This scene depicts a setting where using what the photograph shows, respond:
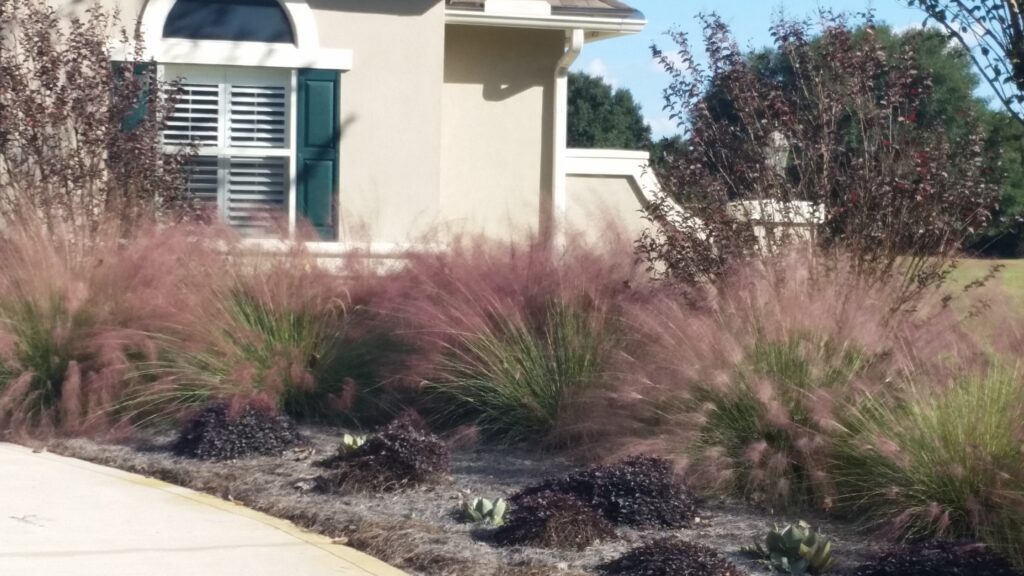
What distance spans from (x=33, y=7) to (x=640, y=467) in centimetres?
750

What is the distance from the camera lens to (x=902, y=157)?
865cm

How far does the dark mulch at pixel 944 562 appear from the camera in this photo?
548cm

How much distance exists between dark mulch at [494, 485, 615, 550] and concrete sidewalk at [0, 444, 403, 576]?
0.64 m

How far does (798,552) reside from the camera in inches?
231

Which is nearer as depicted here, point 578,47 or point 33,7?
point 33,7

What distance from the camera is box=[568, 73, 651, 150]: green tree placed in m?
48.2

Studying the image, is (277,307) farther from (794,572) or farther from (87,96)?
(794,572)

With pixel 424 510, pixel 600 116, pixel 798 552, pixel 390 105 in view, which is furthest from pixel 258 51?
pixel 600 116

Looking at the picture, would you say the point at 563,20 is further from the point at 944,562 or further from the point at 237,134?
the point at 944,562

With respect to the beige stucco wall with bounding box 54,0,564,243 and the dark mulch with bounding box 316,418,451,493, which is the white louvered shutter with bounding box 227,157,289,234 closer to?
the beige stucco wall with bounding box 54,0,564,243

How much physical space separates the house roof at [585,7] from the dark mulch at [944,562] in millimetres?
8905

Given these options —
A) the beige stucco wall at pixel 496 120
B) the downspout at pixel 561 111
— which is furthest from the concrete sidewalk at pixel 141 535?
the downspout at pixel 561 111

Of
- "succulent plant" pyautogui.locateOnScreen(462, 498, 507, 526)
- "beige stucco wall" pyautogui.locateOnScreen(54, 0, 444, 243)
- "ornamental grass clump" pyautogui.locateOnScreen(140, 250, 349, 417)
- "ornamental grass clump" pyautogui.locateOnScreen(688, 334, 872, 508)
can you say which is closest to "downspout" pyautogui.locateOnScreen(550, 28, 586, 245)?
"beige stucco wall" pyautogui.locateOnScreen(54, 0, 444, 243)

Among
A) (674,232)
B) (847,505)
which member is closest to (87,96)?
(674,232)
